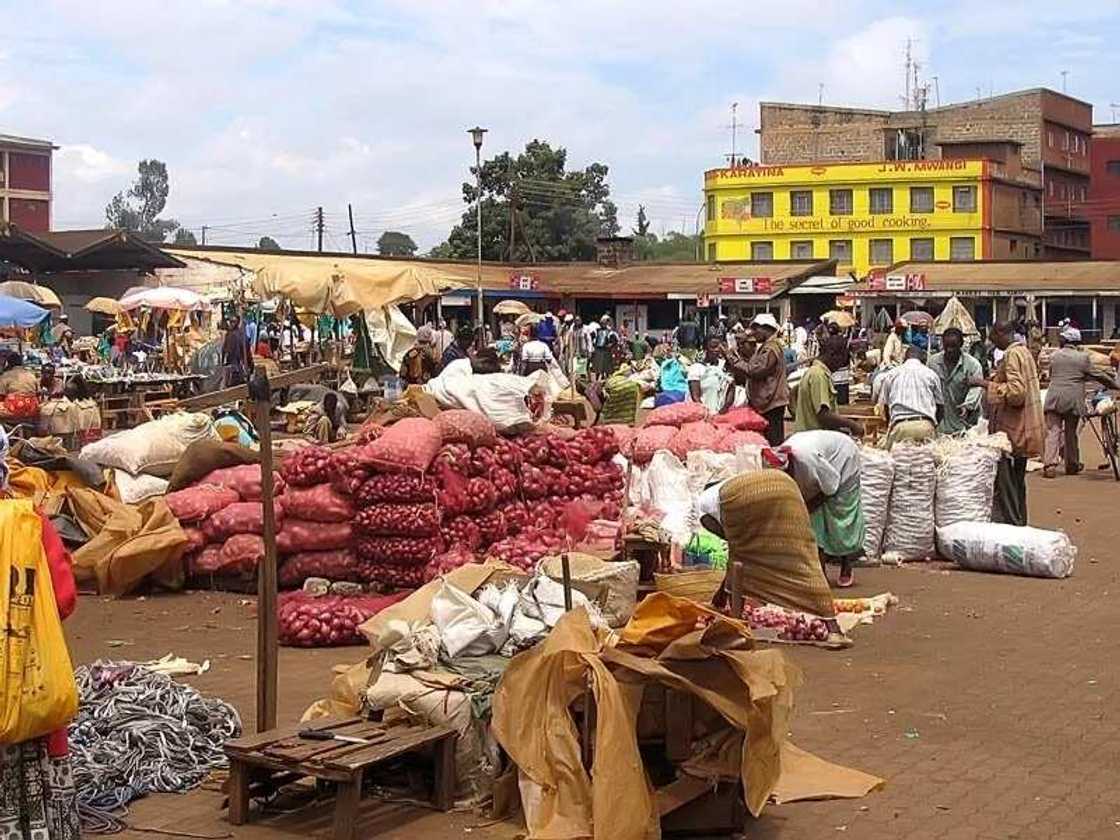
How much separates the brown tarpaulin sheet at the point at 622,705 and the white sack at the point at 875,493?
587 centimetres

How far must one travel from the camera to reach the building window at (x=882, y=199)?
64125mm

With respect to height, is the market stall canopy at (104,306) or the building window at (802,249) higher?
the building window at (802,249)

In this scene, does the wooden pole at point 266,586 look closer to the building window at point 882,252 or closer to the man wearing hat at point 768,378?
the man wearing hat at point 768,378

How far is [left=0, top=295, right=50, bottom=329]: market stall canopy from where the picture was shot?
21422 mm

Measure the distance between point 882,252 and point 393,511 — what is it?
58.8 meters

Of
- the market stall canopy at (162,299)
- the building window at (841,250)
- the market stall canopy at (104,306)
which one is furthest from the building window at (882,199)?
the market stall canopy at (162,299)

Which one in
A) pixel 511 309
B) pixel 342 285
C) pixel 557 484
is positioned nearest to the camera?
pixel 557 484

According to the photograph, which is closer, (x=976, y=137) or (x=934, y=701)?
(x=934, y=701)

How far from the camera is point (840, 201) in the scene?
2569 inches

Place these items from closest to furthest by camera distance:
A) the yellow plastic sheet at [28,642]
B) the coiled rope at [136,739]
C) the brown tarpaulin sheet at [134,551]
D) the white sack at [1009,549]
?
the yellow plastic sheet at [28,642] < the coiled rope at [136,739] < the brown tarpaulin sheet at [134,551] < the white sack at [1009,549]

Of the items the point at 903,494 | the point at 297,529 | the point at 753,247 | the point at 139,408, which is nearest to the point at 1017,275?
the point at 753,247

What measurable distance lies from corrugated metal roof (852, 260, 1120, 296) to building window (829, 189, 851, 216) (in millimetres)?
16561

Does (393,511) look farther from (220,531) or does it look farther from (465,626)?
(465,626)

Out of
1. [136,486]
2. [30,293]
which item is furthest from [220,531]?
[30,293]
